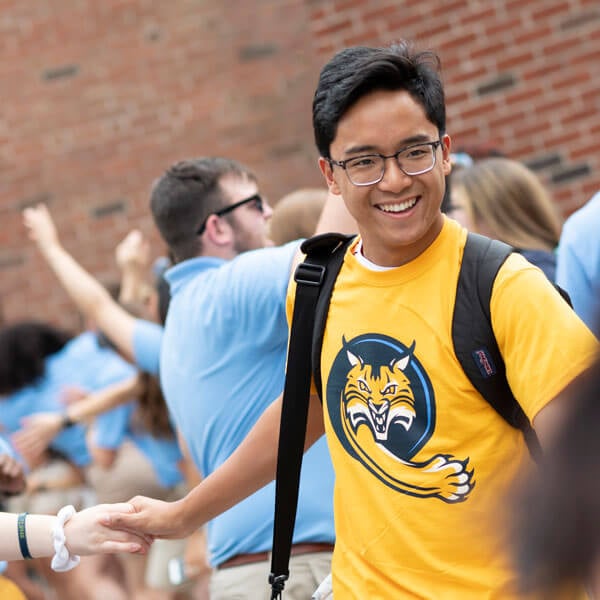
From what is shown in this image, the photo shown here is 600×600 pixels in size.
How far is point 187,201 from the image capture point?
141 inches

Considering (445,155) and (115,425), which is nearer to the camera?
(445,155)

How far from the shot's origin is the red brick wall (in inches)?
238

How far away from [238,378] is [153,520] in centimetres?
68

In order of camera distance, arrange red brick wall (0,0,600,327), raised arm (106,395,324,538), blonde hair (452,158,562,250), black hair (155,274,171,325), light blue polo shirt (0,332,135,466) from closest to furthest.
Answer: raised arm (106,395,324,538) → blonde hair (452,158,562,250) → black hair (155,274,171,325) → red brick wall (0,0,600,327) → light blue polo shirt (0,332,135,466)

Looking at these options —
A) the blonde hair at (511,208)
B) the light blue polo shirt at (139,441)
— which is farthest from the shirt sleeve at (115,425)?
the blonde hair at (511,208)

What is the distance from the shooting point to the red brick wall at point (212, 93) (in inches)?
238

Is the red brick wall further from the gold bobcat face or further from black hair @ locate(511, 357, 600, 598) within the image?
black hair @ locate(511, 357, 600, 598)

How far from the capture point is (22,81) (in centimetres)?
721

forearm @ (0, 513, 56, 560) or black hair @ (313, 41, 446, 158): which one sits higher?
black hair @ (313, 41, 446, 158)

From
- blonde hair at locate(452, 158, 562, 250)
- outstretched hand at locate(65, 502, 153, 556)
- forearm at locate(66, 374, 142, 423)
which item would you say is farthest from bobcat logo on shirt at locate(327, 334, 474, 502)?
forearm at locate(66, 374, 142, 423)

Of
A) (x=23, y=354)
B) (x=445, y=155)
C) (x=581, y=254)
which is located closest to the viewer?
(x=445, y=155)

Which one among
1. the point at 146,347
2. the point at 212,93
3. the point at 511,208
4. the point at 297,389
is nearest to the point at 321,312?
the point at 297,389

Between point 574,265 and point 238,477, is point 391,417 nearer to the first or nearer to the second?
point 238,477

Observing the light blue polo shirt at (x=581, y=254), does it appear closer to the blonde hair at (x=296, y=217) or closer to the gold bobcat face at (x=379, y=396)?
the gold bobcat face at (x=379, y=396)
